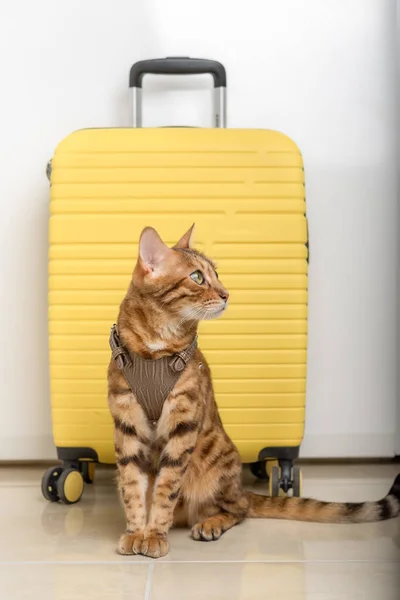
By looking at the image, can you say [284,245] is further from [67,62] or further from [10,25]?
[10,25]

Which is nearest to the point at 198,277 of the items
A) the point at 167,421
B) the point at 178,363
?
the point at 178,363

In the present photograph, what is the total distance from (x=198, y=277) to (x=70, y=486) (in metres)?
0.69

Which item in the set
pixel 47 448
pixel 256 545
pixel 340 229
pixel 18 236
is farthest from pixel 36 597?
pixel 340 229

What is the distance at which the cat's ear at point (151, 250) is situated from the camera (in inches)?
68.9

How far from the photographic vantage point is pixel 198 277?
181 centimetres

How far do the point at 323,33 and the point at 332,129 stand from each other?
28 cm

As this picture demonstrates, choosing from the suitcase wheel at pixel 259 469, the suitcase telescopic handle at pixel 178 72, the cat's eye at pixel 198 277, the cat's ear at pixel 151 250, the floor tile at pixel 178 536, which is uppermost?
the suitcase telescopic handle at pixel 178 72

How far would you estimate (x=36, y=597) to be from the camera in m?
1.52

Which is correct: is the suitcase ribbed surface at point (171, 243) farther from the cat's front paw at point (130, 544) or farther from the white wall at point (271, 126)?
the cat's front paw at point (130, 544)

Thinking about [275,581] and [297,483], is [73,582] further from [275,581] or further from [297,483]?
[297,483]

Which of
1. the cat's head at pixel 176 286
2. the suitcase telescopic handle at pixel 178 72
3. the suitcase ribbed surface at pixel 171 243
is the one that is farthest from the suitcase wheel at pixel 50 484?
the suitcase telescopic handle at pixel 178 72

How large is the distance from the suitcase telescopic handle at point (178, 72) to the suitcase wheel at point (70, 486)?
38.6 inches

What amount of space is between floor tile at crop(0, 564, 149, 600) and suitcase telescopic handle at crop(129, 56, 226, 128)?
1.28 m

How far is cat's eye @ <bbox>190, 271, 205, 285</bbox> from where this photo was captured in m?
1.80
